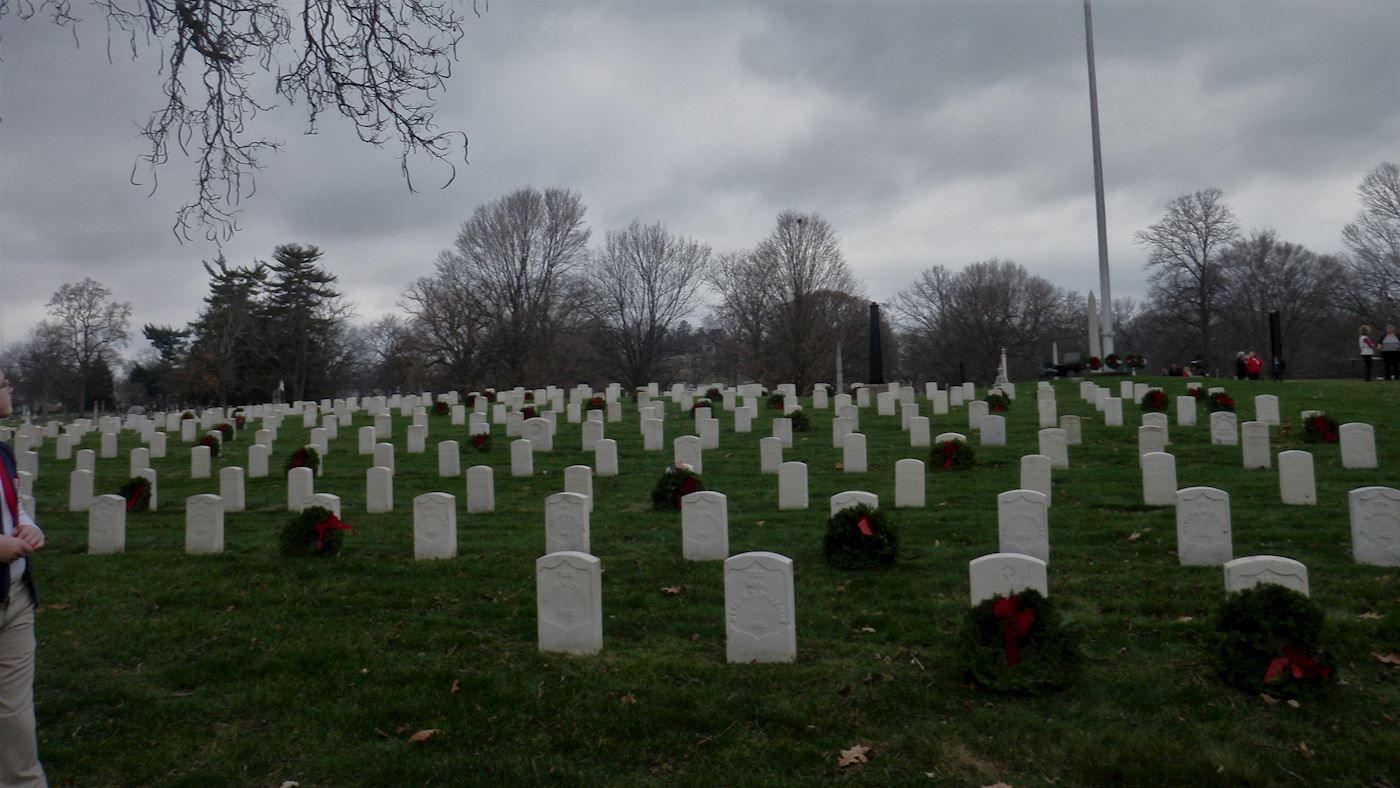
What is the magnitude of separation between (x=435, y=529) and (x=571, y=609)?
3408mm

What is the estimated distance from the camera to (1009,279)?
66562mm

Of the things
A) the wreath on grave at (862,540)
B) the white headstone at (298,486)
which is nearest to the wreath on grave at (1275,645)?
the wreath on grave at (862,540)

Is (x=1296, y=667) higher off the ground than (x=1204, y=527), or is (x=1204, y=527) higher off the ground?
(x=1204, y=527)

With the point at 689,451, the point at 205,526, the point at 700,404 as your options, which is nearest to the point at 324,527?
the point at 205,526

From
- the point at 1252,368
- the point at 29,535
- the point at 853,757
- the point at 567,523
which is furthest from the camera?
the point at 1252,368

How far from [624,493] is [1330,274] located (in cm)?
5518

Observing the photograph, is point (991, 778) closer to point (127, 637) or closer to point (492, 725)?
point (492, 725)

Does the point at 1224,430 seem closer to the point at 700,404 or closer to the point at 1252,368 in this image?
the point at 700,404

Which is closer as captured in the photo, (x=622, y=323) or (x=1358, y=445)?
(x=1358, y=445)

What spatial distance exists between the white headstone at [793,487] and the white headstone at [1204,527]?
4.59 meters

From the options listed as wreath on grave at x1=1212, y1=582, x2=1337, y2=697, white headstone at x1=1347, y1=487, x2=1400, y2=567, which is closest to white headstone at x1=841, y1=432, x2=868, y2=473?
white headstone at x1=1347, y1=487, x2=1400, y2=567

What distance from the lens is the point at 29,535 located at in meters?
3.62

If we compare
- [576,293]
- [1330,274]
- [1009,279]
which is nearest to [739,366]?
[576,293]

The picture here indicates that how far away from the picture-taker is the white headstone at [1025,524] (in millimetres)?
8180
